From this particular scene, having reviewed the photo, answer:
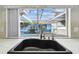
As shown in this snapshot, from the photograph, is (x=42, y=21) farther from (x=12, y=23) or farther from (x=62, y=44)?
(x=62, y=44)

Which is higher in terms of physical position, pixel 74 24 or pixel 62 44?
pixel 74 24

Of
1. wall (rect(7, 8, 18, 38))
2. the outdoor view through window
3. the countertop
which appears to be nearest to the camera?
the countertop

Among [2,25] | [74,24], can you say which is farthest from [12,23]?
[74,24]

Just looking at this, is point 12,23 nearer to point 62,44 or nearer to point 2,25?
point 2,25

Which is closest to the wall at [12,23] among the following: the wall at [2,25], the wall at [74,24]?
the wall at [2,25]

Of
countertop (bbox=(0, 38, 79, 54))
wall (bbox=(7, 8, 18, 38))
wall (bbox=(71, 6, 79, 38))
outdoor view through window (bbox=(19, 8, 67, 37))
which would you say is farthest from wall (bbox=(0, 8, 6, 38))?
wall (bbox=(71, 6, 79, 38))

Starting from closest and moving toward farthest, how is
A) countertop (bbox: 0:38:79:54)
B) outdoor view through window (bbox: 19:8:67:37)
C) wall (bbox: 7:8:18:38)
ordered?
1. countertop (bbox: 0:38:79:54)
2. outdoor view through window (bbox: 19:8:67:37)
3. wall (bbox: 7:8:18:38)

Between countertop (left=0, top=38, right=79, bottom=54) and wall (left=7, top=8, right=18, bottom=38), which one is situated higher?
wall (left=7, top=8, right=18, bottom=38)

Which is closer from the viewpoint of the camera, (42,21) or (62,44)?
(62,44)

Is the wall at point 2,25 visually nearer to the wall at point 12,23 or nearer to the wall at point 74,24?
the wall at point 12,23

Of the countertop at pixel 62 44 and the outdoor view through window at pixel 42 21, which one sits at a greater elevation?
the outdoor view through window at pixel 42 21

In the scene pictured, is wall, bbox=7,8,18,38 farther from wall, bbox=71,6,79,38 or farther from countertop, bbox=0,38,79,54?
wall, bbox=71,6,79,38
